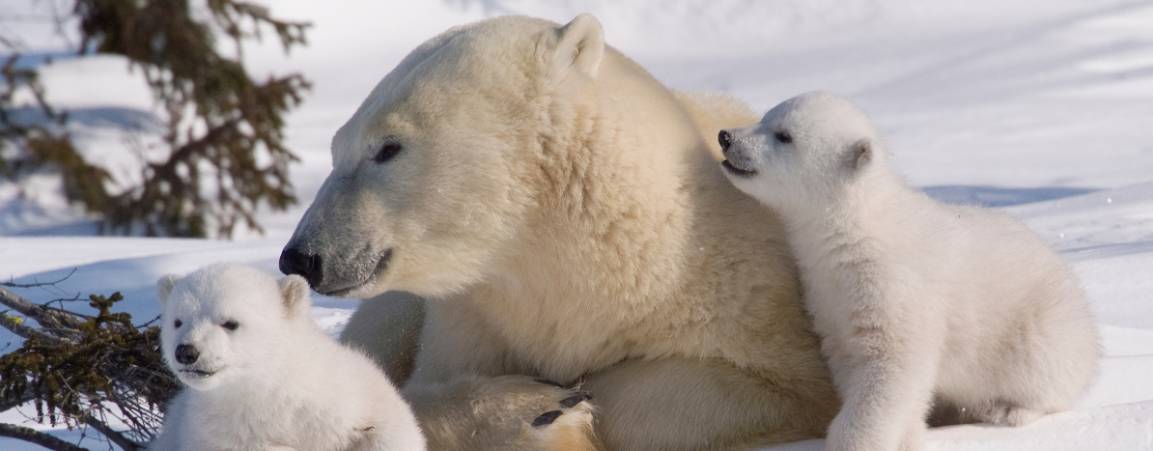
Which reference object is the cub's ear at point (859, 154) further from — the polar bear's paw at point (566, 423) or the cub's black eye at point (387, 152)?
the cub's black eye at point (387, 152)

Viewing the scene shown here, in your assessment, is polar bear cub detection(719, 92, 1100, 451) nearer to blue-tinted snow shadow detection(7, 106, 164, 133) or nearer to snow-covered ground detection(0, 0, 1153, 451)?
snow-covered ground detection(0, 0, 1153, 451)

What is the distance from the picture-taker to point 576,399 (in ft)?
11.1

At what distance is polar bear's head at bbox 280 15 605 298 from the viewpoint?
324cm

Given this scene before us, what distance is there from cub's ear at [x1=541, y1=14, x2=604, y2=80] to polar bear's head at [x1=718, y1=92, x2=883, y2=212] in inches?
13.0

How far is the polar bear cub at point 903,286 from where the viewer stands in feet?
10.5

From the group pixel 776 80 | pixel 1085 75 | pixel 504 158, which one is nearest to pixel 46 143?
pixel 776 80

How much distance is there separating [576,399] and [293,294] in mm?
756

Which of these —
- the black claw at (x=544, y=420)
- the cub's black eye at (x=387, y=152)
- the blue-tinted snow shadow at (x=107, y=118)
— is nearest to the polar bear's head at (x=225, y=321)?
the cub's black eye at (x=387, y=152)

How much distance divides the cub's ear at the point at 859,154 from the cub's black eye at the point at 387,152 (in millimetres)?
963

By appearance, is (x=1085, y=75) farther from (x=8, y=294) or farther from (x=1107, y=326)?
(x=8, y=294)

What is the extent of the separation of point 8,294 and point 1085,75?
14235 mm

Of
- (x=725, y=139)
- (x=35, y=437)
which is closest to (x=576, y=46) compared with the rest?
(x=725, y=139)

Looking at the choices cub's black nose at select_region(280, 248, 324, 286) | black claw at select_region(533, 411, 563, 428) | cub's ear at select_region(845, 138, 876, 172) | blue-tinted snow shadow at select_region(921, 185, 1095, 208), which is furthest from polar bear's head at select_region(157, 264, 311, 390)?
blue-tinted snow shadow at select_region(921, 185, 1095, 208)

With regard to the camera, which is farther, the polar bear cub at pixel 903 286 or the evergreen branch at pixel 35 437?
the evergreen branch at pixel 35 437
